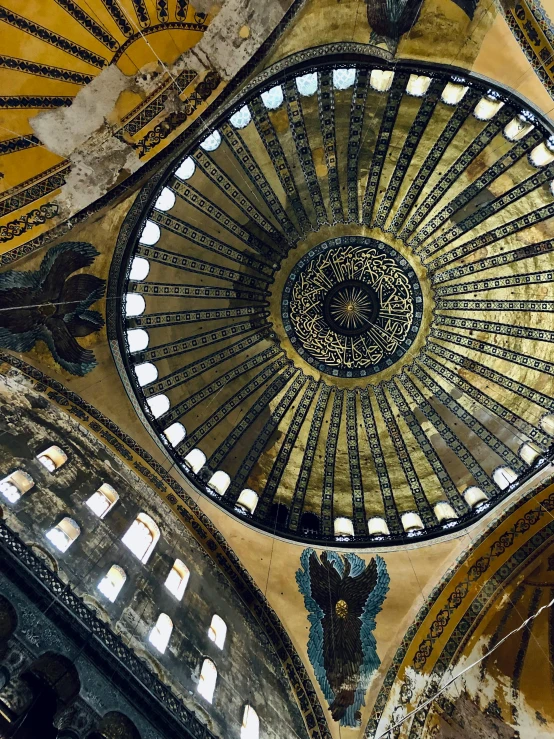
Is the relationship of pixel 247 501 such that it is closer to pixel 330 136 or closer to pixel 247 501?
pixel 247 501

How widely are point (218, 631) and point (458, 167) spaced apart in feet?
33.7

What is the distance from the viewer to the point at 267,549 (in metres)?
10.8

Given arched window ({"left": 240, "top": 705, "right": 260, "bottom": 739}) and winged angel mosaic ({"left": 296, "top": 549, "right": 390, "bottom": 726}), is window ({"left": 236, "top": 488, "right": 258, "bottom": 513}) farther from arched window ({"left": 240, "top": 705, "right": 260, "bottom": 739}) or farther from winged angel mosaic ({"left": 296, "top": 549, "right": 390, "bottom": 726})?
arched window ({"left": 240, "top": 705, "right": 260, "bottom": 739})

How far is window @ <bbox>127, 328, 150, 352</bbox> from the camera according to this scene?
1029cm

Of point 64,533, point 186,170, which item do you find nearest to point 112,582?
point 64,533

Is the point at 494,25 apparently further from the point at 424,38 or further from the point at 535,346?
the point at 535,346

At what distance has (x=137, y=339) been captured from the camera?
10.5 meters

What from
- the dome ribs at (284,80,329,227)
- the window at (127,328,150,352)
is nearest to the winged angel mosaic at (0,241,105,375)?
the window at (127,328,150,352)

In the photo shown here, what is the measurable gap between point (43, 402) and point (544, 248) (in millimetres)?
10441

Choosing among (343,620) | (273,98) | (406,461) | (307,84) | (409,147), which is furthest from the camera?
(406,461)

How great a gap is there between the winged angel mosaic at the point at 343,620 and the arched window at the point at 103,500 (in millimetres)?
4320

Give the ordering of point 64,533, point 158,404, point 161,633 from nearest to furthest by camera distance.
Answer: point 64,533 < point 161,633 < point 158,404

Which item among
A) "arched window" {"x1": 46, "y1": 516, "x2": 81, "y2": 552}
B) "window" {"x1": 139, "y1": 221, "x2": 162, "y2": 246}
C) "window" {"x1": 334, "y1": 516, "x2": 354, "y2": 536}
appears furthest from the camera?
"window" {"x1": 334, "y1": 516, "x2": 354, "y2": 536}

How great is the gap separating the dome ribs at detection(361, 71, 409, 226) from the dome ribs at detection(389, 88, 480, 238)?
66cm
